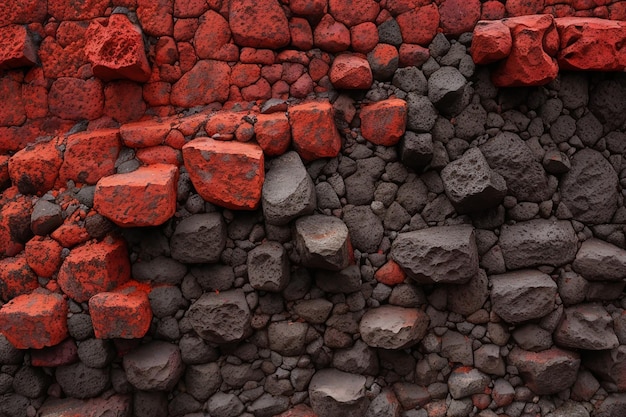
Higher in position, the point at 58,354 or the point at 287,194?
the point at 287,194

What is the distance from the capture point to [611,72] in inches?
133

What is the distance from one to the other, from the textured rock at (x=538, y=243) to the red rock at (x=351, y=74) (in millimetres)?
1452

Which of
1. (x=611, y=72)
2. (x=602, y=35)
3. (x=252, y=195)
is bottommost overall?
(x=252, y=195)

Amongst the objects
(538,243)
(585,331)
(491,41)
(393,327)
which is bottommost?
(585,331)

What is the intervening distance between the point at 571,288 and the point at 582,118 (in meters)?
1.21

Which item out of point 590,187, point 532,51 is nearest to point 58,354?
point 532,51

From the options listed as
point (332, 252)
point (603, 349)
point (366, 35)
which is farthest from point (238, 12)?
point (603, 349)

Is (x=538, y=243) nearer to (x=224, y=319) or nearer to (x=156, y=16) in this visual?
(x=224, y=319)

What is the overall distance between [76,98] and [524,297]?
3434mm

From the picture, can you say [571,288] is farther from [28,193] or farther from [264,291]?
[28,193]

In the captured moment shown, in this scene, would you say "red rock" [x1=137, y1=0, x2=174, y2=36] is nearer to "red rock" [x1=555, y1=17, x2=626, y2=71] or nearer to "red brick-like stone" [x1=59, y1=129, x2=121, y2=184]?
"red brick-like stone" [x1=59, y1=129, x2=121, y2=184]

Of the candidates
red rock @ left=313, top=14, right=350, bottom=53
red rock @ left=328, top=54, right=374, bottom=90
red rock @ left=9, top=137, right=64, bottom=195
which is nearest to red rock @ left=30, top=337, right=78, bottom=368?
red rock @ left=9, top=137, right=64, bottom=195

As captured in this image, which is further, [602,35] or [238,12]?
[238,12]

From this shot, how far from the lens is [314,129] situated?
10.6ft
